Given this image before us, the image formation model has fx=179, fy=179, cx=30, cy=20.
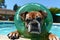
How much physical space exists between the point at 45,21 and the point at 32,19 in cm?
46

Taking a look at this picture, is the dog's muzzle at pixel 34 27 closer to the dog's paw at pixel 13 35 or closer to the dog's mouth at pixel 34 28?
the dog's mouth at pixel 34 28

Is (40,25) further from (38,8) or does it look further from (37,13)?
(38,8)

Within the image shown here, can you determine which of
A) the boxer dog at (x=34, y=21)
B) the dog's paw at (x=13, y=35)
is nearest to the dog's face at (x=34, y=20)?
the boxer dog at (x=34, y=21)

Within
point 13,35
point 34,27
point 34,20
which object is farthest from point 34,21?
point 13,35

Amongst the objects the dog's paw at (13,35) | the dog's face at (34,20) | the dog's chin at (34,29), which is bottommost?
the dog's paw at (13,35)

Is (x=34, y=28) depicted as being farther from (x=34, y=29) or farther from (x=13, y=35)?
(x=13, y=35)

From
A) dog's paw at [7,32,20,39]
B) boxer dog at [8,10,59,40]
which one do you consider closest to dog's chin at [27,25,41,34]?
boxer dog at [8,10,59,40]

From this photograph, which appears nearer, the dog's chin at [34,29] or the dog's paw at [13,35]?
the dog's chin at [34,29]

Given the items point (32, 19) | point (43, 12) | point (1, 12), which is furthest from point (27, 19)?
point (1, 12)

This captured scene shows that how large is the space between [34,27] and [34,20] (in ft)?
0.49

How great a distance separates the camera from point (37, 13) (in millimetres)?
3553

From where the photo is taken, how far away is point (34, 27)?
333 cm

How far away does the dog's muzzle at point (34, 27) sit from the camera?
3.33 metres

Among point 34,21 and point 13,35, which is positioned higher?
point 34,21
